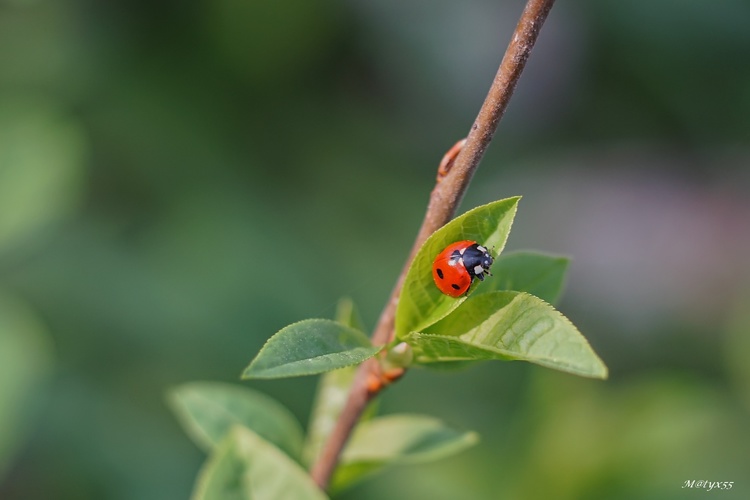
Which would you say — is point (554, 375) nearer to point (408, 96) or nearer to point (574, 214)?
point (574, 214)

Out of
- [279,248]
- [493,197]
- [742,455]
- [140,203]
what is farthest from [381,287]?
[742,455]

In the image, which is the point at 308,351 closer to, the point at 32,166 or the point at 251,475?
the point at 251,475

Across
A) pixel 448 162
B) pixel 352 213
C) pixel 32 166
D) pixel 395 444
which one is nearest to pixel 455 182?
pixel 448 162

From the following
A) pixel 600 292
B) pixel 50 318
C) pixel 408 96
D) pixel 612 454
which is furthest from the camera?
pixel 408 96

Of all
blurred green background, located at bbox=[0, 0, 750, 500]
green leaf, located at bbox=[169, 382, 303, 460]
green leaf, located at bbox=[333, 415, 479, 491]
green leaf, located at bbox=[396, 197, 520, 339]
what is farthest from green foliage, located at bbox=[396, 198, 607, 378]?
blurred green background, located at bbox=[0, 0, 750, 500]

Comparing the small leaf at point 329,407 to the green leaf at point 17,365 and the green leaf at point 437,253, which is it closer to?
the green leaf at point 437,253
